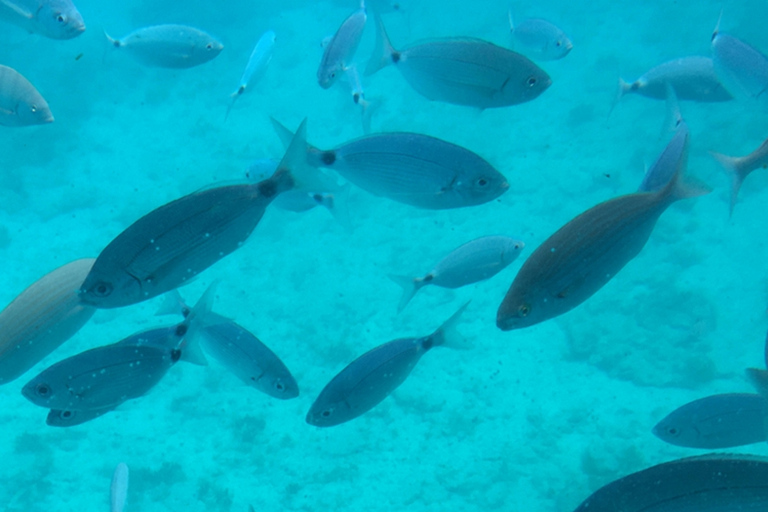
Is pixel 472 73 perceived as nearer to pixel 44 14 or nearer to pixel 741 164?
pixel 741 164

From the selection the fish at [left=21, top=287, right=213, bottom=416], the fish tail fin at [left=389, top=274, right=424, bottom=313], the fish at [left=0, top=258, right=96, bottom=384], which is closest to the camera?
the fish at [left=21, top=287, right=213, bottom=416]

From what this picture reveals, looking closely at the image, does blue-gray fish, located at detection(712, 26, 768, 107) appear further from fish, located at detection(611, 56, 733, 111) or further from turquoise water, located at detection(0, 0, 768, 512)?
turquoise water, located at detection(0, 0, 768, 512)

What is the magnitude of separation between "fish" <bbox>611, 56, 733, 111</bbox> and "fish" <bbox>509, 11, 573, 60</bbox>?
158cm

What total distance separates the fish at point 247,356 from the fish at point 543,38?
4.51 metres

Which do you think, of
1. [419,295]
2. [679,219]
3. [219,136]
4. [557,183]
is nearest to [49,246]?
[219,136]

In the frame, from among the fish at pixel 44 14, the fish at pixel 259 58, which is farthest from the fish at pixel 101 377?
the fish at pixel 259 58

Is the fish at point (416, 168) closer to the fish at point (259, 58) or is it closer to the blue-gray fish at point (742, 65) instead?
the blue-gray fish at point (742, 65)

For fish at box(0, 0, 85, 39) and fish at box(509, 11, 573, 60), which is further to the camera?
fish at box(509, 11, 573, 60)

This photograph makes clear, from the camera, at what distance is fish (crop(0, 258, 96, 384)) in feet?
7.89

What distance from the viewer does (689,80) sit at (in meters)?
3.74

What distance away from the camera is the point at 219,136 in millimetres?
15680

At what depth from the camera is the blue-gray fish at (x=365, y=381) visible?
2652 mm

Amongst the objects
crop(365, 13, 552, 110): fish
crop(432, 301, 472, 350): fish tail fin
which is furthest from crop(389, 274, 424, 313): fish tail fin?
crop(365, 13, 552, 110): fish

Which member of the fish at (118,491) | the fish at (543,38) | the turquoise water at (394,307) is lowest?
the turquoise water at (394,307)
